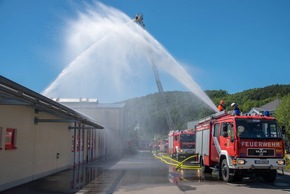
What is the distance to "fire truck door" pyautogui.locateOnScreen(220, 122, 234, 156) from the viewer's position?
41.5 feet

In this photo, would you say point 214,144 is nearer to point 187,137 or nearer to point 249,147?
point 249,147

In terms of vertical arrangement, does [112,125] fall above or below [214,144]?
above

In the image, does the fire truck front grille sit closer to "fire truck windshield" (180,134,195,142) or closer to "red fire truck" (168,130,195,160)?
"red fire truck" (168,130,195,160)

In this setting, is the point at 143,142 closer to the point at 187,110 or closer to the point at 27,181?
the point at 187,110

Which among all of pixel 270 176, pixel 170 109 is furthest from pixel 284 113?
pixel 270 176

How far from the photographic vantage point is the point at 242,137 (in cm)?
1248

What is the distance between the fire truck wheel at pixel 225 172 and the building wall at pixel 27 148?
25.3ft

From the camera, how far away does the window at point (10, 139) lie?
35.9 ft

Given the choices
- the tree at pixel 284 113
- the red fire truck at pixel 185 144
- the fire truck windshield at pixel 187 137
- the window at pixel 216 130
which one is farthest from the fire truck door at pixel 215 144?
the tree at pixel 284 113

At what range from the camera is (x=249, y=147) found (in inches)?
486

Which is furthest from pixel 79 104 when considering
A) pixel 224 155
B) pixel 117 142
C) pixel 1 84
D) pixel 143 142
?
pixel 143 142

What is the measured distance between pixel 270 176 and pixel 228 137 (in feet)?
8.05

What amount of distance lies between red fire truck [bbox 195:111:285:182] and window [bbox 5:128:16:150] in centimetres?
792

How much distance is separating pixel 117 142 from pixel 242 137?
31.0 metres
